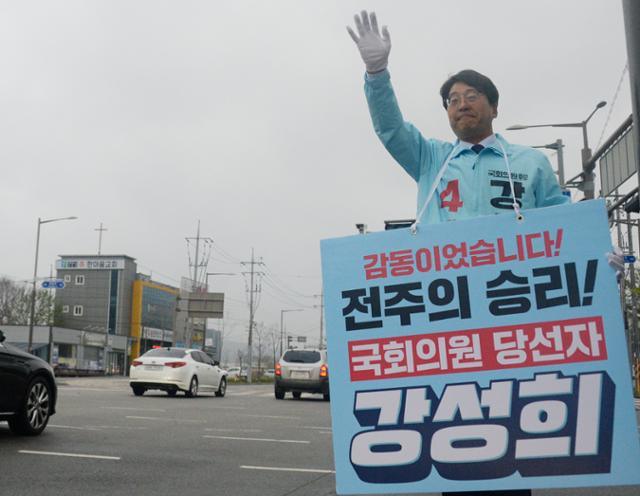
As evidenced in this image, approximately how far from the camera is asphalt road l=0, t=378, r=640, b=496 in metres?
5.50

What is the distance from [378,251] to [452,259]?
254 mm

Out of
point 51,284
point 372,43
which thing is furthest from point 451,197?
point 51,284

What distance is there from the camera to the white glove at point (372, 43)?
2.88 metres

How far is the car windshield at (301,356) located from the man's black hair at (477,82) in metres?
18.9

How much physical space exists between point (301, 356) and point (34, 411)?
45.0 feet

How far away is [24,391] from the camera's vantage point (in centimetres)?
805

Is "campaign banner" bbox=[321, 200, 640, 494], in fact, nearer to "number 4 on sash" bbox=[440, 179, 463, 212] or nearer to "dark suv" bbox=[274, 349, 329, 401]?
"number 4 on sash" bbox=[440, 179, 463, 212]

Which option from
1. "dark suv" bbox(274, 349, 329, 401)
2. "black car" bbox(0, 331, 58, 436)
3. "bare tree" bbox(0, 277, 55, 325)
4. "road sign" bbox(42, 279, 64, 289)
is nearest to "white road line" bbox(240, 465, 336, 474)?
"black car" bbox(0, 331, 58, 436)

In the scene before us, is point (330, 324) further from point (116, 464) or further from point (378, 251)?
point (116, 464)

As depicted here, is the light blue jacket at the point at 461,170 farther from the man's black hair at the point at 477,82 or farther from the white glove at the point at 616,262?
the white glove at the point at 616,262

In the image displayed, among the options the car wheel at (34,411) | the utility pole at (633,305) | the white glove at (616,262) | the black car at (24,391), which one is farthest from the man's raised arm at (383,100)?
the utility pole at (633,305)

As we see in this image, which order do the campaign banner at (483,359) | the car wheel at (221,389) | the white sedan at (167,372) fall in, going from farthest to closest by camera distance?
the car wheel at (221,389) → the white sedan at (167,372) → the campaign banner at (483,359)

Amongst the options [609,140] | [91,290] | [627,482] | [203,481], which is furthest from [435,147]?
[91,290]

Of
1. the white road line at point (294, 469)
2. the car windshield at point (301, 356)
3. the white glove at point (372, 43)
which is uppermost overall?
the white glove at point (372, 43)
